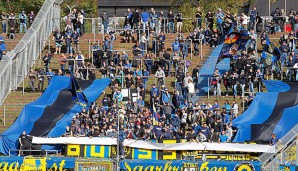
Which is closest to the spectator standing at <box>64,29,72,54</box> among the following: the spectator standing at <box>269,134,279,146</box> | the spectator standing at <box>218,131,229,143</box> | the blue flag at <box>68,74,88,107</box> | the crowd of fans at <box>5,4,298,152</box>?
the crowd of fans at <box>5,4,298,152</box>

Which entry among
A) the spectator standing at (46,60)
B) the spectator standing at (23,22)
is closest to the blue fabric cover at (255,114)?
the spectator standing at (46,60)

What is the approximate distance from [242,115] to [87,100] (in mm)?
7464

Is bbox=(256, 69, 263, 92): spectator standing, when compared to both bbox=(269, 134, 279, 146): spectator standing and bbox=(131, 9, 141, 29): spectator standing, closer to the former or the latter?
bbox=(269, 134, 279, 146): spectator standing

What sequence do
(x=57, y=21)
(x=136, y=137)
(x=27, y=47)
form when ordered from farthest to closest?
(x=57, y=21) → (x=27, y=47) → (x=136, y=137)

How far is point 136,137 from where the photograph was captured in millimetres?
50312

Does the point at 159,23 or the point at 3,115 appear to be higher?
the point at 159,23

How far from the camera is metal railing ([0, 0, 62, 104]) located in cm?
5724

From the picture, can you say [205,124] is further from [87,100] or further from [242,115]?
[87,100]

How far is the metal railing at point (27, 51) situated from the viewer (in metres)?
57.2

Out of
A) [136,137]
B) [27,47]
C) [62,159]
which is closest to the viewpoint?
[62,159]

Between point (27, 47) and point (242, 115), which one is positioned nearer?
point (242, 115)

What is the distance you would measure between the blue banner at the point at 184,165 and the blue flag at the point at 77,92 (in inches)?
349

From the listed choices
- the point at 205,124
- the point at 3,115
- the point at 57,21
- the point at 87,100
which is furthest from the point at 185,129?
the point at 57,21

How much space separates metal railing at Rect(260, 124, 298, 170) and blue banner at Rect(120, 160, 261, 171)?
2.92ft
